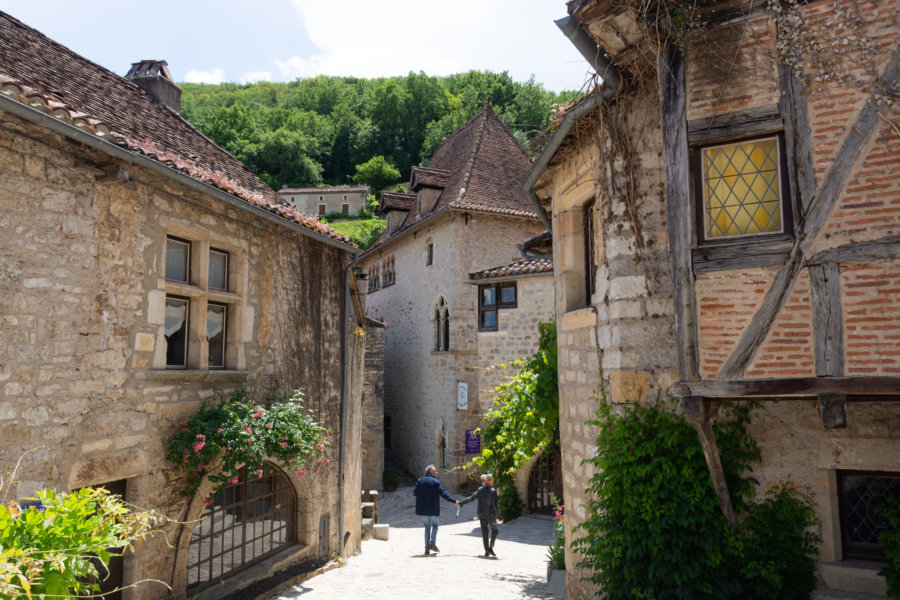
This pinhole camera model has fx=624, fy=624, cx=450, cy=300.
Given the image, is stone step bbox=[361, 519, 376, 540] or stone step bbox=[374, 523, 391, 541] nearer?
stone step bbox=[361, 519, 376, 540]

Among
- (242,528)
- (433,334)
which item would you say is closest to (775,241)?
(242,528)

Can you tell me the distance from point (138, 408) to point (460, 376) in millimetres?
12577

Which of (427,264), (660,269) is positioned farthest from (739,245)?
(427,264)

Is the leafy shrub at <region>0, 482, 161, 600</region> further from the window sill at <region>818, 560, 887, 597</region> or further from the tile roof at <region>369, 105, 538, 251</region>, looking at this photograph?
the tile roof at <region>369, 105, 538, 251</region>

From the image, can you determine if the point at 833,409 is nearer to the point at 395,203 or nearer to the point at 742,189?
the point at 742,189

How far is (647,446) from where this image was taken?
16.2 ft

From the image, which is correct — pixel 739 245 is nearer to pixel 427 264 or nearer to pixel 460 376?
pixel 460 376

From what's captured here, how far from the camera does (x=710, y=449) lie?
439cm

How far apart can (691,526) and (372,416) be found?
14258 mm

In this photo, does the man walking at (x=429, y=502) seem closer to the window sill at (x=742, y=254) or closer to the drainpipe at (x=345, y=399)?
the drainpipe at (x=345, y=399)

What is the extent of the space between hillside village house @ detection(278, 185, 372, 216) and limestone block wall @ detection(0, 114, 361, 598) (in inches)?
1890

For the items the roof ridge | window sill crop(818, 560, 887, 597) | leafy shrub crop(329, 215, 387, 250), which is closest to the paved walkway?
window sill crop(818, 560, 887, 597)

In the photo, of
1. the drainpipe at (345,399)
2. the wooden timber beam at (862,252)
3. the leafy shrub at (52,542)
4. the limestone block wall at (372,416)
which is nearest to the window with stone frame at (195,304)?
the drainpipe at (345,399)

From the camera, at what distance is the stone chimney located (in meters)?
10.4
